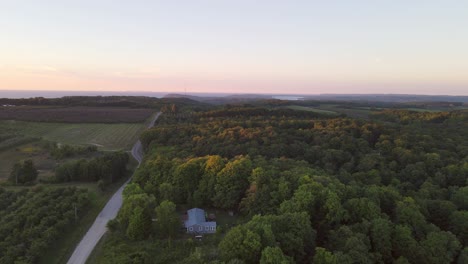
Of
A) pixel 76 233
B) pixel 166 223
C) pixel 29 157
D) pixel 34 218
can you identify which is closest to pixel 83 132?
pixel 29 157

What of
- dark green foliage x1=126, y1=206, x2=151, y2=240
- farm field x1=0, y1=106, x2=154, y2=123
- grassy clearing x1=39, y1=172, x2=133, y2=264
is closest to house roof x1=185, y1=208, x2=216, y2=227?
dark green foliage x1=126, y1=206, x2=151, y2=240

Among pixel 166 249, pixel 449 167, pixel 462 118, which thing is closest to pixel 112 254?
pixel 166 249

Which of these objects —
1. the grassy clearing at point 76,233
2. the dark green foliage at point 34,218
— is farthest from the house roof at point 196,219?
the dark green foliage at point 34,218

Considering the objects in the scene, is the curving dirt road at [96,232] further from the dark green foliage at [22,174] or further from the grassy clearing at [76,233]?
the dark green foliage at [22,174]

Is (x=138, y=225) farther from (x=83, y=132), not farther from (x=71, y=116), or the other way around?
(x=71, y=116)

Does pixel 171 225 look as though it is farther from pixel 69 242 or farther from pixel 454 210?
pixel 454 210

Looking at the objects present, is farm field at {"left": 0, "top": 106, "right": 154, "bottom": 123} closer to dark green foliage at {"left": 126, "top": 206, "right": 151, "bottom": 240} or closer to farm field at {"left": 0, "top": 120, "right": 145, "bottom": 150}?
farm field at {"left": 0, "top": 120, "right": 145, "bottom": 150}
